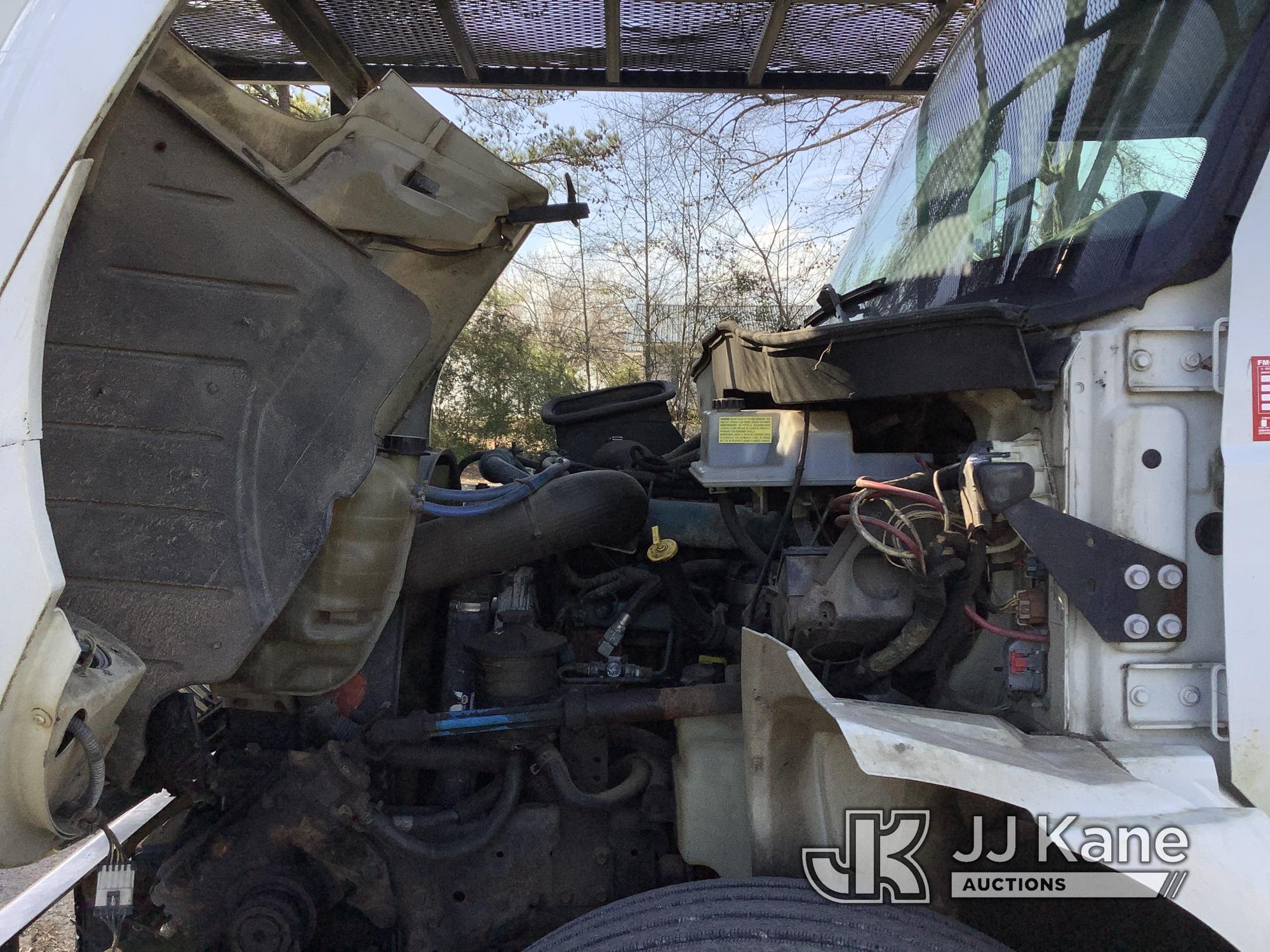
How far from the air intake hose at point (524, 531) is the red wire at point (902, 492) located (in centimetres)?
80

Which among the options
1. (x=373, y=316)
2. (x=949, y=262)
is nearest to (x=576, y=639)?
(x=373, y=316)

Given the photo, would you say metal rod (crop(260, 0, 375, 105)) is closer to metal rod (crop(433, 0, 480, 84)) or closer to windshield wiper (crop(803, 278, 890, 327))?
metal rod (crop(433, 0, 480, 84))

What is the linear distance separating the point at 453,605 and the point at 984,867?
4.86 feet

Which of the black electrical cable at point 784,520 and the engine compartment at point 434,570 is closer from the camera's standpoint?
the engine compartment at point 434,570

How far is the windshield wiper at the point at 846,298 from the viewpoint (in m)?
2.43

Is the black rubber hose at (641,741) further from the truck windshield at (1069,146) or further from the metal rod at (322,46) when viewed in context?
the metal rod at (322,46)

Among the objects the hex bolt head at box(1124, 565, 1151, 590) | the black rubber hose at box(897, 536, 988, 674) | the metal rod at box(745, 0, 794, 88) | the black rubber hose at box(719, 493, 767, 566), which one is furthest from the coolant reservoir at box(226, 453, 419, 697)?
the metal rod at box(745, 0, 794, 88)

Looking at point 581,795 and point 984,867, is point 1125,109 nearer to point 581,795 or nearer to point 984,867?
point 984,867

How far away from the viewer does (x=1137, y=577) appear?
1458 millimetres

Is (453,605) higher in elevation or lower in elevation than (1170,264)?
lower

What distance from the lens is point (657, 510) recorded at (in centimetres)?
261

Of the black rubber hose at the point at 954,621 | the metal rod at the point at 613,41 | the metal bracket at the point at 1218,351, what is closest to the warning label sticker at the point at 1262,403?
the metal bracket at the point at 1218,351

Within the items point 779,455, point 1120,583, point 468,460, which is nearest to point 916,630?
point 1120,583

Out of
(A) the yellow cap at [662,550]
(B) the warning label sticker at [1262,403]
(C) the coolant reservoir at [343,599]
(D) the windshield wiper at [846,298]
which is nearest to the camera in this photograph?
(B) the warning label sticker at [1262,403]
